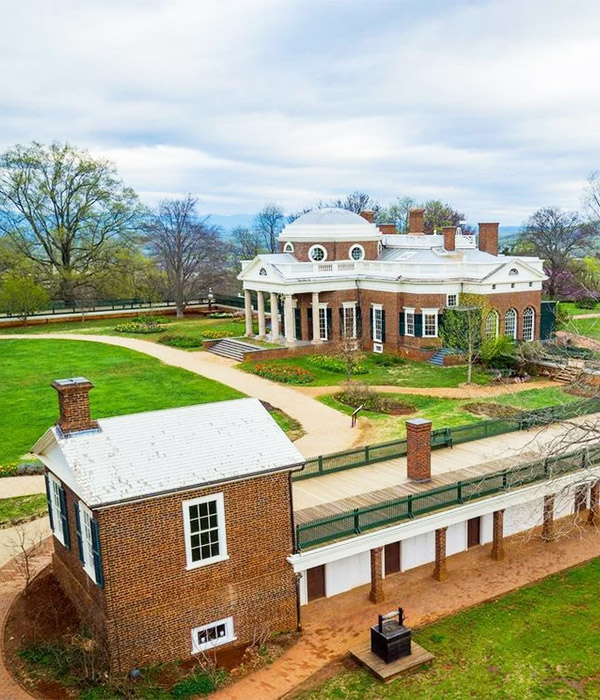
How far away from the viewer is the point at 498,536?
59.3ft

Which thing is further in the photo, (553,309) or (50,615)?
(553,309)

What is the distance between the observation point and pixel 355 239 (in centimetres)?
4741

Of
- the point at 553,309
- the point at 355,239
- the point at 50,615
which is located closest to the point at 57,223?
the point at 355,239

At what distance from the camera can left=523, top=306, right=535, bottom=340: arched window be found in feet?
139

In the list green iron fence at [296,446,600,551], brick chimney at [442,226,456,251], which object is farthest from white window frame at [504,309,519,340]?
green iron fence at [296,446,600,551]

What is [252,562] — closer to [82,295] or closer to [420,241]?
[420,241]

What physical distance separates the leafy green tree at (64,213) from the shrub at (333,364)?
32684 millimetres

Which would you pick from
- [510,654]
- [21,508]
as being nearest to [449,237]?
[21,508]

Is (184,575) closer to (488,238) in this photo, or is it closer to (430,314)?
(430,314)

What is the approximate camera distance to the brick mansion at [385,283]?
134 ft

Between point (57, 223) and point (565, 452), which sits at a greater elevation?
point (57, 223)

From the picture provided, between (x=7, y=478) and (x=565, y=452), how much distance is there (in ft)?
61.0

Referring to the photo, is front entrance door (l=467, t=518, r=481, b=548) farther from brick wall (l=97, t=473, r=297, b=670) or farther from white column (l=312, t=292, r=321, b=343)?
white column (l=312, t=292, r=321, b=343)

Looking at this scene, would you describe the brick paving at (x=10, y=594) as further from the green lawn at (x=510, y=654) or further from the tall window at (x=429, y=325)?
the tall window at (x=429, y=325)
